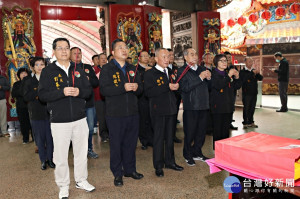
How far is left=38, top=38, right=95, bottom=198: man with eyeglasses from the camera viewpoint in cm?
263

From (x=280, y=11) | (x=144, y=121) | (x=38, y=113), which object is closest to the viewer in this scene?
(x=38, y=113)

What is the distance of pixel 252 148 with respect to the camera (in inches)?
56.0

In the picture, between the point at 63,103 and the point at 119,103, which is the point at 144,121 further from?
the point at 63,103

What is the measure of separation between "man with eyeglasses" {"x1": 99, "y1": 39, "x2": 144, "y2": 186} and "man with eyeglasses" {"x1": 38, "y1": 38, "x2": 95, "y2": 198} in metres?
0.28

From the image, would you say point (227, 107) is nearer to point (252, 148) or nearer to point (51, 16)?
point (252, 148)

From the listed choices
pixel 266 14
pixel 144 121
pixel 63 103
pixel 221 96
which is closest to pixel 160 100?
pixel 221 96

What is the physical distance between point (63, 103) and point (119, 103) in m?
0.58

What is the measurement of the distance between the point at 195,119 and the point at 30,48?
14.0 ft

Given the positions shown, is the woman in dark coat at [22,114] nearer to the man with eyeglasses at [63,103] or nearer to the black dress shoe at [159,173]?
the man with eyeglasses at [63,103]

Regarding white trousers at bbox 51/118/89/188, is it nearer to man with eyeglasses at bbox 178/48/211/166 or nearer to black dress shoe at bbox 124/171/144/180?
black dress shoe at bbox 124/171/144/180

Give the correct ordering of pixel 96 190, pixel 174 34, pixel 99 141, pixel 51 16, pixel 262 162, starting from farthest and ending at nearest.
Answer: pixel 174 34 → pixel 51 16 → pixel 99 141 → pixel 96 190 → pixel 262 162

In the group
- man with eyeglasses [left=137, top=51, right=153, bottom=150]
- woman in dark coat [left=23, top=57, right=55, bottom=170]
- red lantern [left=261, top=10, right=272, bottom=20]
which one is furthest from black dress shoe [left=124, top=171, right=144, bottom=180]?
red lantern [left=261, top=10, right=272, bottom=20]

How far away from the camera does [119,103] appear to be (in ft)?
9.65

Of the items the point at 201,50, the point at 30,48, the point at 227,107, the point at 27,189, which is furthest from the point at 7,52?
the point at 201,50
